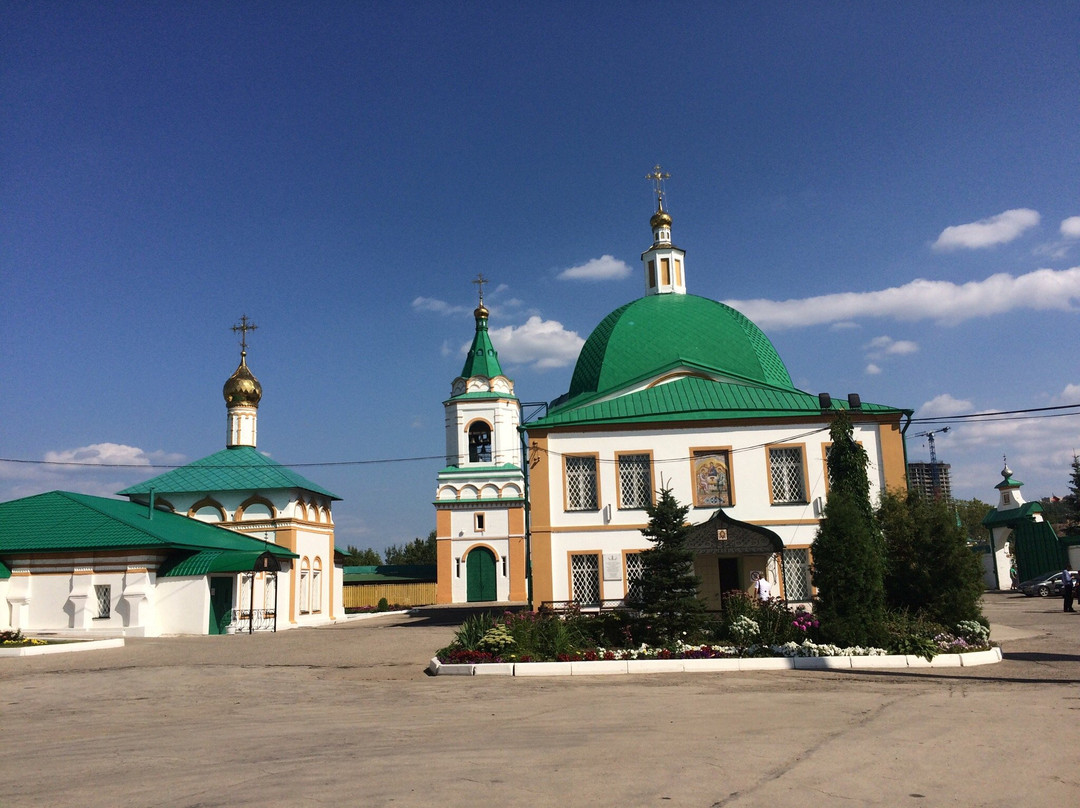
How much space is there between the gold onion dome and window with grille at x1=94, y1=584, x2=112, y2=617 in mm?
13108

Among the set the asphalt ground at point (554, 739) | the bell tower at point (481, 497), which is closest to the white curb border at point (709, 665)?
the asphalt ground at point (554, 739)

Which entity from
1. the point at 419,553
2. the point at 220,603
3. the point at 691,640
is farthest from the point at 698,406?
the point at 419,553

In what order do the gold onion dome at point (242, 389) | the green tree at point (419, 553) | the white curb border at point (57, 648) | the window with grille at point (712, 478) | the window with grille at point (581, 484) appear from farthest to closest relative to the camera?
the green tree at point (419, 553)
the gold onion dome at point (242, 389)
the window with grille at point (581, 484)
the window with grille at point (712, 478)
the white curb border at point (57, 648)

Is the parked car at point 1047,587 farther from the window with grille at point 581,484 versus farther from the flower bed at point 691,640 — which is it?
the flower bed at point 691,640

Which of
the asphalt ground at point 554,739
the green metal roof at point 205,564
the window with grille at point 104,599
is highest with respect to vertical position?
the green metal roof at point 205,564

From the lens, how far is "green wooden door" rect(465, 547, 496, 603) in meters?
42.6

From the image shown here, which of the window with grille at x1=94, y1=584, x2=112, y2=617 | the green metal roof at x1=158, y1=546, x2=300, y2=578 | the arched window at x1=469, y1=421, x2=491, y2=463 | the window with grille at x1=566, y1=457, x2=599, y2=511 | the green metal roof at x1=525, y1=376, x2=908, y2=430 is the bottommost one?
the window with grille at x1=94, y1=584, x2=112, y2=617

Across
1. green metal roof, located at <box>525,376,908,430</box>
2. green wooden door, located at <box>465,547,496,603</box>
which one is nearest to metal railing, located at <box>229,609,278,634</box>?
green metal roof, located at <box>525,376,908,430</box>

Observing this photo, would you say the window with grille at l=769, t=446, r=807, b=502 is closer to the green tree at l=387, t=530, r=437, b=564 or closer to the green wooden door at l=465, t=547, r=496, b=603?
the green wooden door at l=465, t=547, r=496, b=603

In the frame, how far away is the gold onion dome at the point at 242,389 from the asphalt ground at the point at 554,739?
24.1 metres

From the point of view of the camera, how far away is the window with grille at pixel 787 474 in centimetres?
2166

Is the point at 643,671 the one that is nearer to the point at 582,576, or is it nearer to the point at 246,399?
the point at 582,576

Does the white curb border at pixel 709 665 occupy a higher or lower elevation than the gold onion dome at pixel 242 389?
lower

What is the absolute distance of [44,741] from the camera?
8305 millimetres
